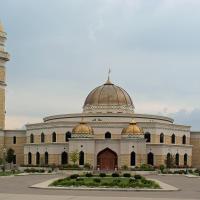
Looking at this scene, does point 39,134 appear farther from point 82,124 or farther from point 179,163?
point 179,163

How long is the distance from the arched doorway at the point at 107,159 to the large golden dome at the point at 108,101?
9.70 metres

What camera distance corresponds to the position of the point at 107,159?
283 feet

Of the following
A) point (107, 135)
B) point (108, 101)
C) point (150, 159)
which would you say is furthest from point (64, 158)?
point (150, 159)

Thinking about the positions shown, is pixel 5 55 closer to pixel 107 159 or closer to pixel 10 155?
pixel 10 155

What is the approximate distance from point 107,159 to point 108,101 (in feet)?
39.1

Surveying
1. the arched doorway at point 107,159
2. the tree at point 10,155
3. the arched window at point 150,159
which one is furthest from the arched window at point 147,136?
the tree at point 10,155

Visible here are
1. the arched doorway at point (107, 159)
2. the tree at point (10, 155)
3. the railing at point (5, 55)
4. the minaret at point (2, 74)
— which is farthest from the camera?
the tree at point (10, 155)

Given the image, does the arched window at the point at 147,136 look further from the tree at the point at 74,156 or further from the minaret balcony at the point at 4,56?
the minaret balcony at the point at 4,56

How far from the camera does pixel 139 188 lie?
41.0 metres

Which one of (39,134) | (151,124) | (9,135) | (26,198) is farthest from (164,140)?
(26,198)

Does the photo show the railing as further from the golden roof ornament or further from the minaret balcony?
the golden roof ornament

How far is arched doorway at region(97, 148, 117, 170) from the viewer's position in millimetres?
85875

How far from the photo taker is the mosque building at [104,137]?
84.8 metres

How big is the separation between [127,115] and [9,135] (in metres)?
19.9
